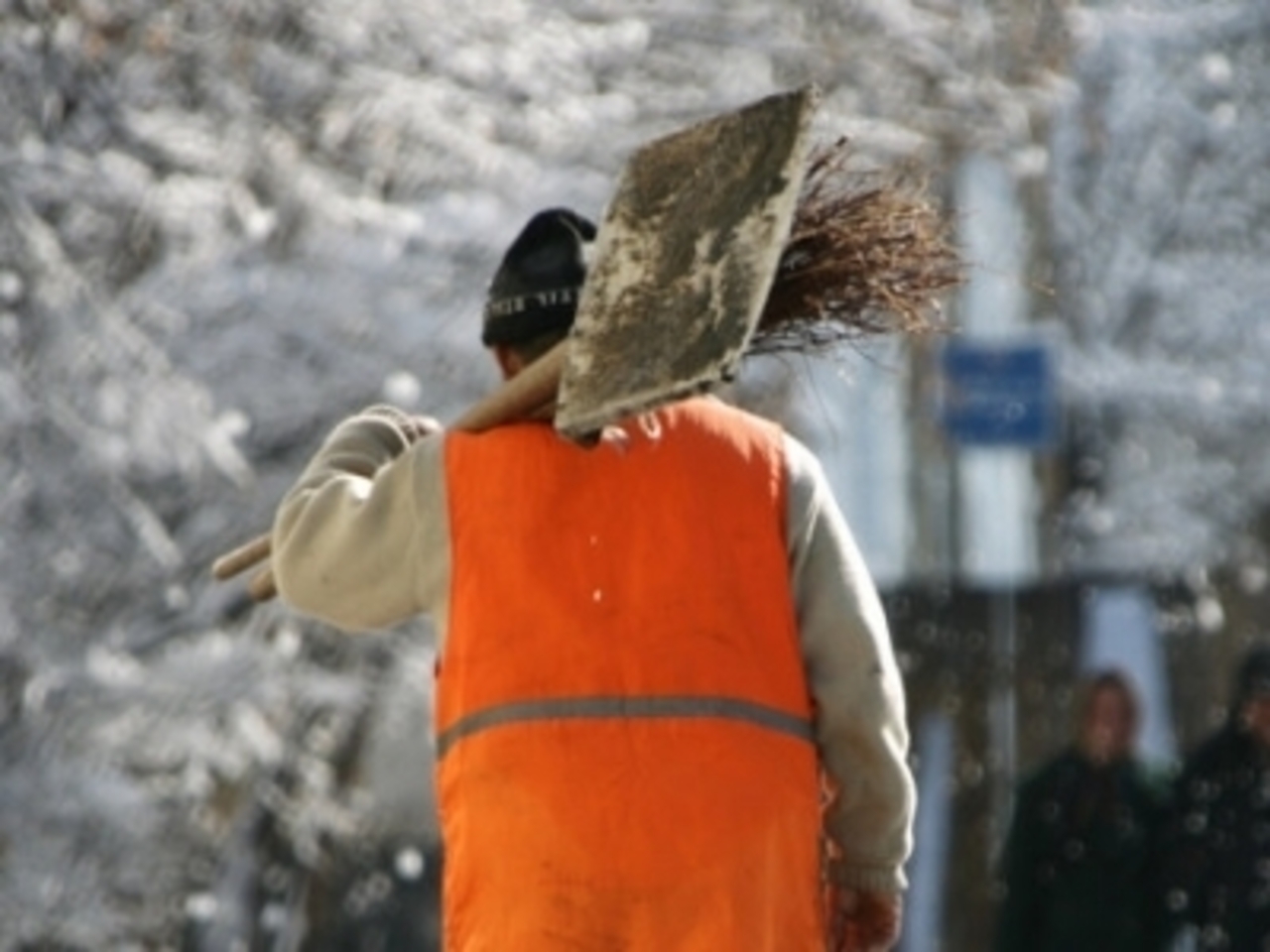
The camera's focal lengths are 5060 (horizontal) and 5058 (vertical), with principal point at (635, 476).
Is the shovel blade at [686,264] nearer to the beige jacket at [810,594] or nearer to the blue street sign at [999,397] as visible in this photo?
the beige jacket at [810,594]

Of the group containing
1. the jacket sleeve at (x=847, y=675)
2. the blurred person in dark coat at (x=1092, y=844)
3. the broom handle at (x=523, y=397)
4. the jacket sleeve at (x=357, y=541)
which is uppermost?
the broom handle at (x=523, y=397)

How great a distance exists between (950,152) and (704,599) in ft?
27.3

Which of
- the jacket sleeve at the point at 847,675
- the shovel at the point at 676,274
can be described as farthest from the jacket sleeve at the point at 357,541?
the jacket sleeve at the point at 847,675

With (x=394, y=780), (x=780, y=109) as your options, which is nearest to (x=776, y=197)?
(x=780, y=109)

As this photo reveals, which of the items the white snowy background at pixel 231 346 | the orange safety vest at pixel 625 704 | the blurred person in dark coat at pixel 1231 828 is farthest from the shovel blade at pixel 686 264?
the blurred person in dark coat at pixel 1231 828

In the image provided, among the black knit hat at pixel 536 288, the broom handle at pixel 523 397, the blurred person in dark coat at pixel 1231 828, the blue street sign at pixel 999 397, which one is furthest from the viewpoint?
the blue street sign at pixel 999 397

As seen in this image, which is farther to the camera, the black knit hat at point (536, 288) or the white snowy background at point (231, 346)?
the white snowy background at point (231, 346)

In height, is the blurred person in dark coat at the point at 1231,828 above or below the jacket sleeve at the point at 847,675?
below

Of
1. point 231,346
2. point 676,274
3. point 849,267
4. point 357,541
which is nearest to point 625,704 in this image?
point 357,541

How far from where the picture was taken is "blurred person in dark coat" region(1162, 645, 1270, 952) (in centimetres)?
1276

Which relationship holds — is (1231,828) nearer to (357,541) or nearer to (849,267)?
(849,267)

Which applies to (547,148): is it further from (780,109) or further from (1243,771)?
(780,109)

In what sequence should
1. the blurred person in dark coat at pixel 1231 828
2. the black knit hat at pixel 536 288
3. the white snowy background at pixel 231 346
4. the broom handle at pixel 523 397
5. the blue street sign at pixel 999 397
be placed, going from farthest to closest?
the blue street sign at pixel 999 397, the blurred person in dark coat at pixel 1231 828, the white snowy background at pixel 231 346, the black knit hat at pixel 536 288, the broom handle at pixel 523 397

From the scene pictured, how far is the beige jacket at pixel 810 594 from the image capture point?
6270mm
